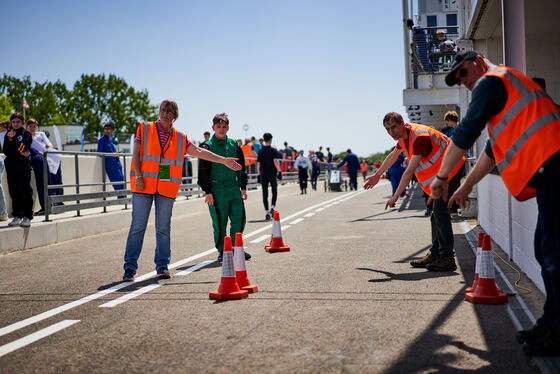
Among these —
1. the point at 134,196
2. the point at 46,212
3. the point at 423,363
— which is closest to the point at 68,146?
the point at 46,212

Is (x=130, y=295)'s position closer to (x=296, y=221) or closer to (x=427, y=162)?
(x=427, y=162)

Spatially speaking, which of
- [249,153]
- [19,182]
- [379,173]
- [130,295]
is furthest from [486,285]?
[249,153]

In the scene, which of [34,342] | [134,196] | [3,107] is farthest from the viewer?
[3,107]

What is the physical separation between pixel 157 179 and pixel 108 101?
7291 cm

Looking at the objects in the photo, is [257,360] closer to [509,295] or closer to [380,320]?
[380,320]

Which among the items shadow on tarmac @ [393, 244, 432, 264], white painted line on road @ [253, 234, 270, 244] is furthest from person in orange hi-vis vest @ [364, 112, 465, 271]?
white painted line on road @ [253, 234, 270, 244]

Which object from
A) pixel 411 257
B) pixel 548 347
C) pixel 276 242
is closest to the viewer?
pixel 548 347

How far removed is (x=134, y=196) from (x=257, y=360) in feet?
13.0

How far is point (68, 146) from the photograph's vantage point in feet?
235

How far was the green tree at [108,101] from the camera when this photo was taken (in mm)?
76581

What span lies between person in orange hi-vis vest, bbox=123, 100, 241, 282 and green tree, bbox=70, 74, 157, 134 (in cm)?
7063

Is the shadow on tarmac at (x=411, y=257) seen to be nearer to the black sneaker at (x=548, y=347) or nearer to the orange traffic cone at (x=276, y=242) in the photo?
the orange traffic cone at (x=276, y=242)

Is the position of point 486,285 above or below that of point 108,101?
below

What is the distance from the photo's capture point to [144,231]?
7.51m
